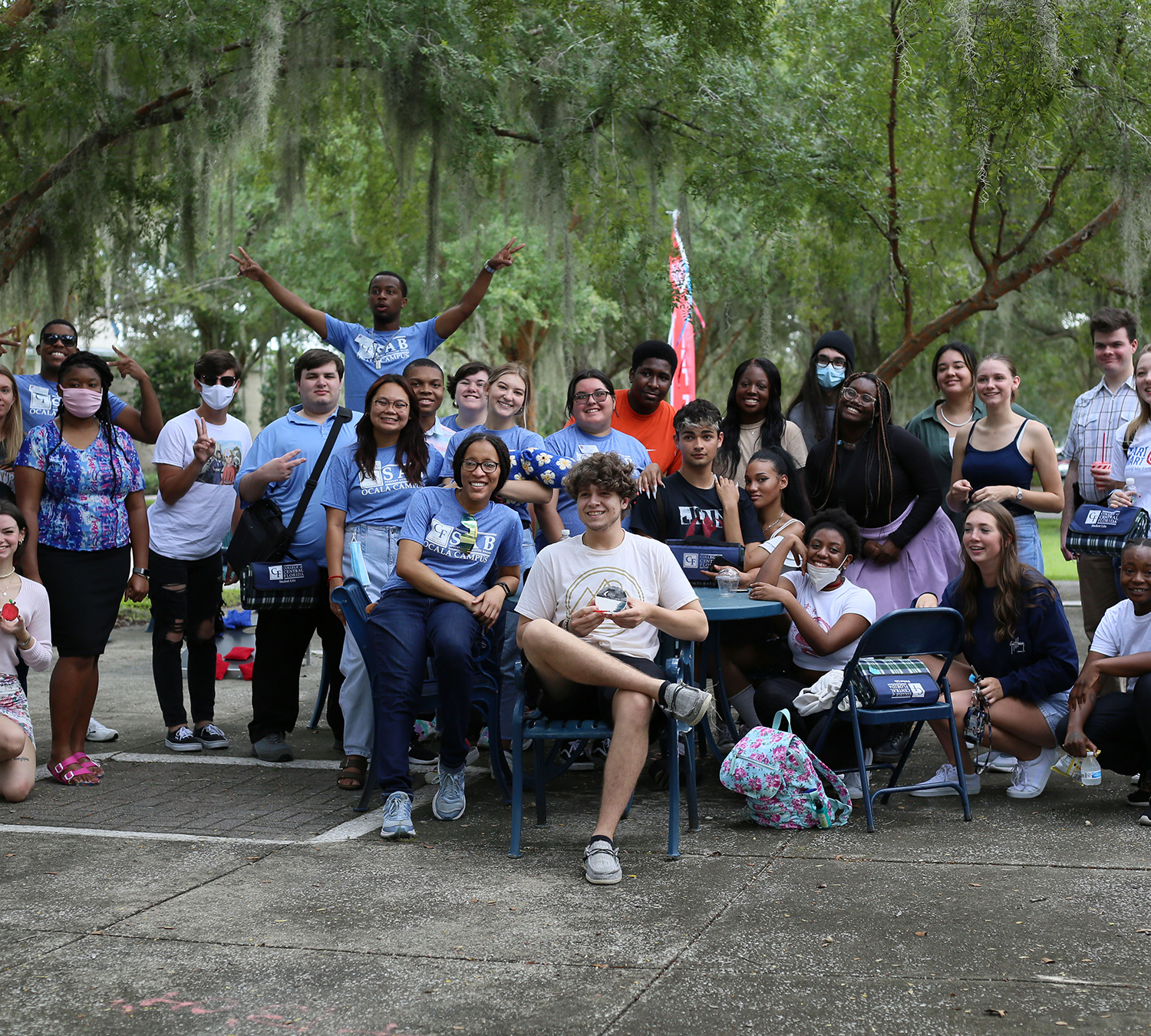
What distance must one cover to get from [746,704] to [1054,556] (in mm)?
15181

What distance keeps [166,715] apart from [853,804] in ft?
11.3

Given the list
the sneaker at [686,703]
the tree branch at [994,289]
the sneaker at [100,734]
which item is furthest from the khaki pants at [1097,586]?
the sneaker at [100,734]

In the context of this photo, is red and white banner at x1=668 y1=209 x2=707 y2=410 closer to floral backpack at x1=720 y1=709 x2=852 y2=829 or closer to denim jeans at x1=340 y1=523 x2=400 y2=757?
denim jeans at x1=340 y1=523 x2=400 y2=757

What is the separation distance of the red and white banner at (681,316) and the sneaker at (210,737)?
13.4ft

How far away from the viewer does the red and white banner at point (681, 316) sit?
36.1ft

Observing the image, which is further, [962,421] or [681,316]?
[681,316]

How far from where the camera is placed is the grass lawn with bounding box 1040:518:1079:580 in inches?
632

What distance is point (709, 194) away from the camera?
10367mm

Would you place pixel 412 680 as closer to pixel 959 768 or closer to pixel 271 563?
pixel 271 563

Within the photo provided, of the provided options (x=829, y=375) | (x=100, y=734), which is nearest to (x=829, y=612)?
(x=829, y=375)

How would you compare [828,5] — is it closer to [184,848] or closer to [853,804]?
[853,804]

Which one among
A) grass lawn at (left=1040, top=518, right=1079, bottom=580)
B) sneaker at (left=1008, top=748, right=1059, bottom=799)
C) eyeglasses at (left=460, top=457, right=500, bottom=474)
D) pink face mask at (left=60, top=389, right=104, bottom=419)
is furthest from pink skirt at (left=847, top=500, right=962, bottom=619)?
grass lawn at (left=1040, top=518, right=1079, bottom=580)

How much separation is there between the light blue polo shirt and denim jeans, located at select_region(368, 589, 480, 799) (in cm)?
98

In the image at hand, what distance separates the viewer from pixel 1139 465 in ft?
18.6
